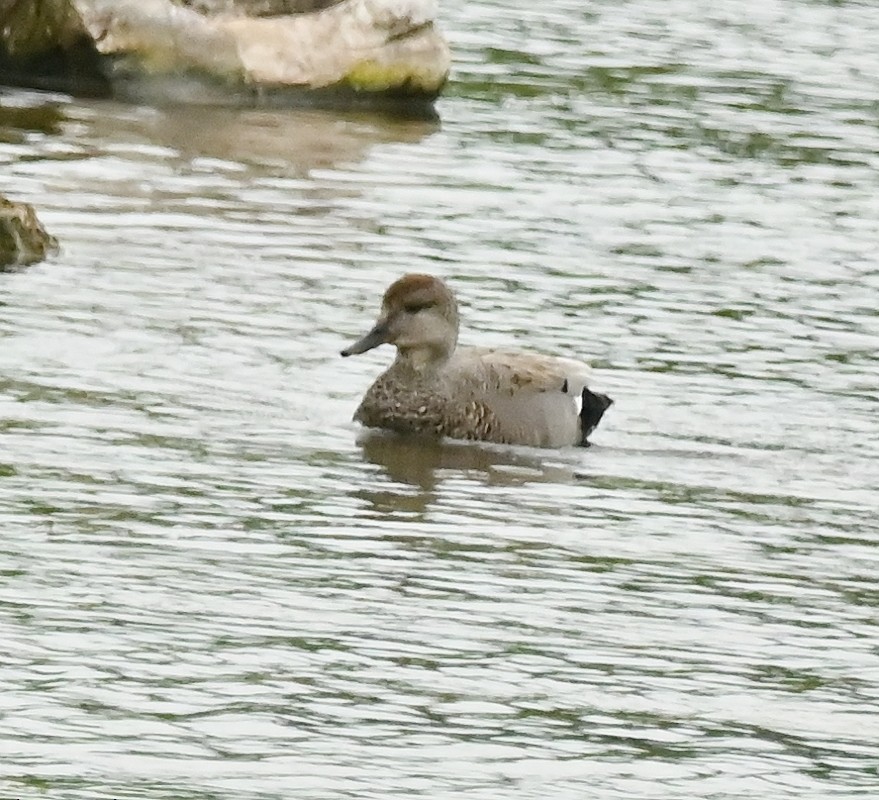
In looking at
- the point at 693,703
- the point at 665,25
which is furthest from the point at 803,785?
the point at 665,25

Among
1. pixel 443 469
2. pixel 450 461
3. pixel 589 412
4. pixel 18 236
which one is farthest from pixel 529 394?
pixel 18 236

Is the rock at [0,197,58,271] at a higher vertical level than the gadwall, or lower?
higher

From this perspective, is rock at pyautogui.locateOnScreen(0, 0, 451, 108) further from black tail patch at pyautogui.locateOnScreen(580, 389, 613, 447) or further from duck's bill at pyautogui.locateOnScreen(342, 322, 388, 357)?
black tail patch at pyautogui.locateOnScreen(580, 389, 613, 447)

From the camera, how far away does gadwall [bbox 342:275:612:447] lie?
12.8 m

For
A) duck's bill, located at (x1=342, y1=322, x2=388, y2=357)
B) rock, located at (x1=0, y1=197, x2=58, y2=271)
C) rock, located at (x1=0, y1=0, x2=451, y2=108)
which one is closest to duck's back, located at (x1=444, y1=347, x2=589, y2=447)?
duck's bill, located at (x1=342, y1=322, x2=388, y2=357)

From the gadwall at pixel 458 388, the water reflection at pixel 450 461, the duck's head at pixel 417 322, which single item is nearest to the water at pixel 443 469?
the water reflection at pixel 450 461

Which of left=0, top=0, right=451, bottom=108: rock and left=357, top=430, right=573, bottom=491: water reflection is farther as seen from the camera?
left=0, top=0, right=451, bottom=108: rock

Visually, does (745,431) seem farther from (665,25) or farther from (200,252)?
(665,25)

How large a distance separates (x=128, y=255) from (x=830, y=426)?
4.53 meters

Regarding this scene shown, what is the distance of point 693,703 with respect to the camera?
8.65 meters

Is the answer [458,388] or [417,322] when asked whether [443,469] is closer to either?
[458,388]

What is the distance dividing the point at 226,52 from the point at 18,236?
6.27 m

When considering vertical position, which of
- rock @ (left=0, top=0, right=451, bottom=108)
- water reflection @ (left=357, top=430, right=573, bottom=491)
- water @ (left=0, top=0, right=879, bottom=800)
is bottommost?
water reflection @ (left=357, top=430, right=573, bottom=491)

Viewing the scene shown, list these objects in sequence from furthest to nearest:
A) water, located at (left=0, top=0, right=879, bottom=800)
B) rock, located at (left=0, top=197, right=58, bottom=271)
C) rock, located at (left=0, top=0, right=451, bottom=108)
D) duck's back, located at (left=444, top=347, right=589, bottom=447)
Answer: rock, located at (left=0, top=0, right=451, bottom=108) < rock, located at (left=0, top=197, right=58, bottom=271) < duck's back, located at (left=444, top=347, right=589, bottom=447) < water, located at (left=0, top=0, right=879, bottom=800)
